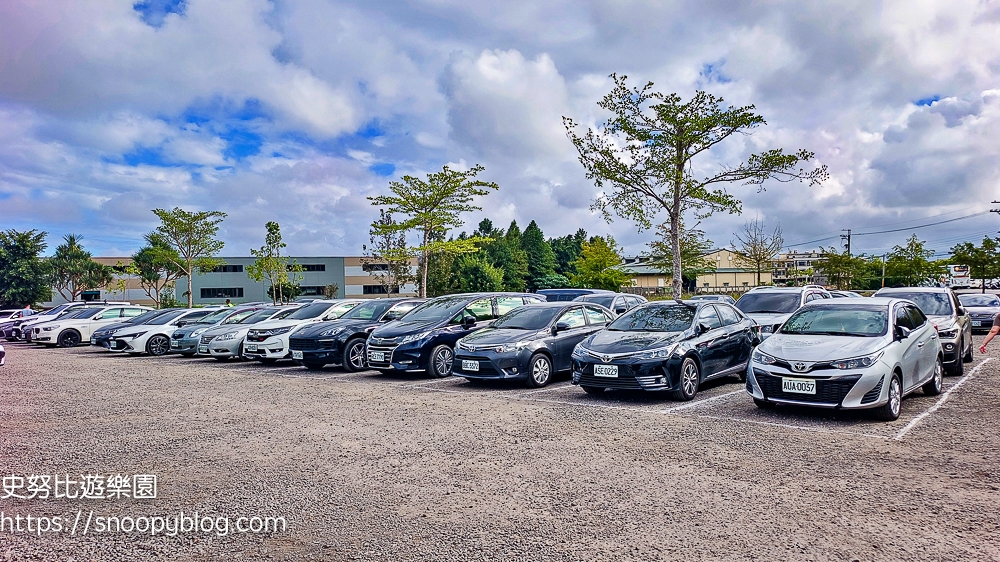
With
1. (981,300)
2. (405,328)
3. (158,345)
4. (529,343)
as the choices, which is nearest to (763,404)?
(529,343)

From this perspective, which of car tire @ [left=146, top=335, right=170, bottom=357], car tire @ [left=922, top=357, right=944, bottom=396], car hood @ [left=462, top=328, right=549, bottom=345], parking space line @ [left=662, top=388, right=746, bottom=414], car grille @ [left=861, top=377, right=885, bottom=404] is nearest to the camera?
car grille @ [left=861, top=377, right=885, bottom=404]

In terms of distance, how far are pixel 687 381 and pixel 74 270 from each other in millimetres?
52024

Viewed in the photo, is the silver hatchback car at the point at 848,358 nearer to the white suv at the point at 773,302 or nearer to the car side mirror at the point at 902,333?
the car side mirror at the point at 902,333

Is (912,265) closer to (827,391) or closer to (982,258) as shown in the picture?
(982,258)

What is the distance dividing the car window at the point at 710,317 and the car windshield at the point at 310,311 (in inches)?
407

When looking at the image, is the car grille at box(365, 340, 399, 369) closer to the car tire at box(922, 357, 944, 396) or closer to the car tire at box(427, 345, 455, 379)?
the car tire at box(427, 345, 455, 379)

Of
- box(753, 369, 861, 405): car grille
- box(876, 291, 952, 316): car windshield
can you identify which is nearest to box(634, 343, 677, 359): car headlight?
box(753, 369, 861, 405): car grille

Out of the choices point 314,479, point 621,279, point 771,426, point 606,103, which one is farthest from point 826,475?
point 621,279

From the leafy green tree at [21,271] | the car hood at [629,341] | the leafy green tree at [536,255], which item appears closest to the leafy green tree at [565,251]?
the leafy green tree at [536,255]

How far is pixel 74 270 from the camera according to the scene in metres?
48.3

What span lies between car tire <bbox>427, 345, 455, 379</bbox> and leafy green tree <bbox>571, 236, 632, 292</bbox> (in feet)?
123

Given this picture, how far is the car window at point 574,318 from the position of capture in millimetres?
11766

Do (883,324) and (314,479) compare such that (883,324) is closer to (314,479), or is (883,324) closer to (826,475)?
(826,475)

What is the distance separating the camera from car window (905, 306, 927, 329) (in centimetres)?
889
